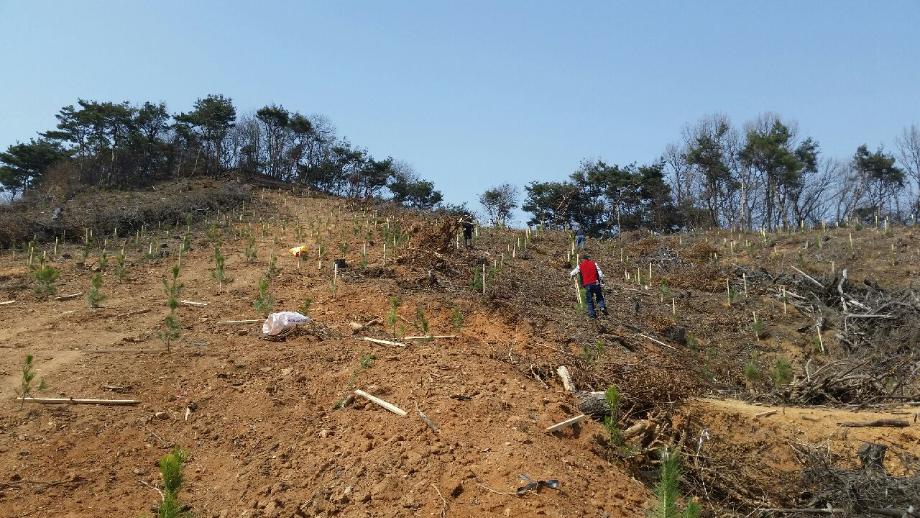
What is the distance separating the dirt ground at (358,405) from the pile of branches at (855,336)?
0.66 m

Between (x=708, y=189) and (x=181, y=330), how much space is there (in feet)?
102

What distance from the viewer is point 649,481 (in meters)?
4.38

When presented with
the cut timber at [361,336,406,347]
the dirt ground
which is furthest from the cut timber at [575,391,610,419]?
the cut timber at [361,336,406,347]

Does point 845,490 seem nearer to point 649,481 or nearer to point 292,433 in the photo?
point 649,481

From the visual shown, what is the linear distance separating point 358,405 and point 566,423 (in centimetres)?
181

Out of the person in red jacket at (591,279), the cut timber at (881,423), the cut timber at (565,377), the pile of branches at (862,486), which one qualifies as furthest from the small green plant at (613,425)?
the person in red jacket at (591,279)

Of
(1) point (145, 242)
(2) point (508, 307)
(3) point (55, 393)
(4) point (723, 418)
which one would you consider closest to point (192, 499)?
(3) point (55, 393)

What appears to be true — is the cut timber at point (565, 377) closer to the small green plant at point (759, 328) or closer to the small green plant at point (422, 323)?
the small green plant at point (422, 323)

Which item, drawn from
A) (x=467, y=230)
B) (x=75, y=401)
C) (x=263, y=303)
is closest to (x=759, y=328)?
(x=467, y=230)

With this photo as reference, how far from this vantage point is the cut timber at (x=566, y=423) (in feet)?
15.0

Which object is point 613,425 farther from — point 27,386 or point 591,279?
point 591,279

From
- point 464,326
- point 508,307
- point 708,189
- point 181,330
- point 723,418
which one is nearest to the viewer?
point 723,418

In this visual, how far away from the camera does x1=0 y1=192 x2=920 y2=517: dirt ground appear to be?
403 cm

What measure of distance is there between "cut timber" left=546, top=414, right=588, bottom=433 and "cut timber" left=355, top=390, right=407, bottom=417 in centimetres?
119
